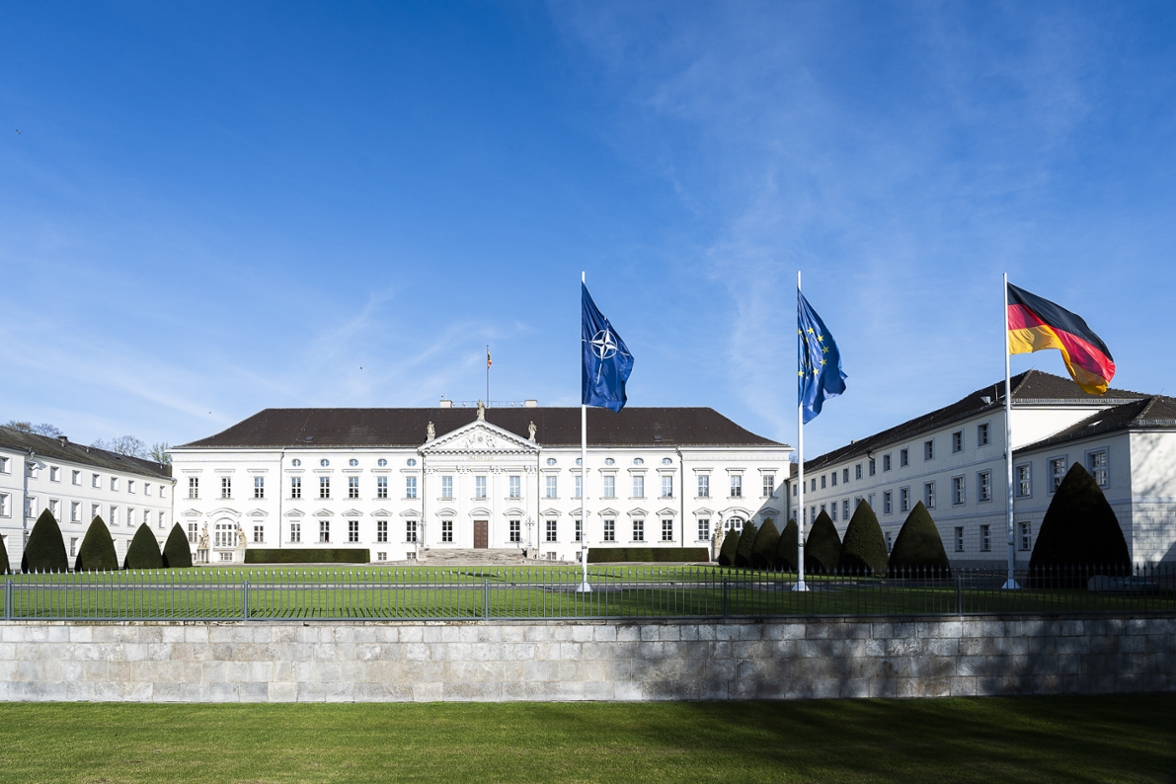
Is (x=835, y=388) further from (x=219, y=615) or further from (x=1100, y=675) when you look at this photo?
(x=219, y=615)

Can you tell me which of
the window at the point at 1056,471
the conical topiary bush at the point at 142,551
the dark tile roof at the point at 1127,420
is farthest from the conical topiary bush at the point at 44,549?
the dark tile roof at the point at 1127,420

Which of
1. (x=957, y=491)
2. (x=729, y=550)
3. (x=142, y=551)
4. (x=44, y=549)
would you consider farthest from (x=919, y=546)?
(x=142, y=551)

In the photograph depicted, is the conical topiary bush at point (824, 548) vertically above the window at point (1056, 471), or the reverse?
the window at point (1056, 471)

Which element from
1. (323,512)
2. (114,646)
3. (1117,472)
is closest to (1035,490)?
(1117,472)

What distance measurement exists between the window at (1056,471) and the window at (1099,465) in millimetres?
1563

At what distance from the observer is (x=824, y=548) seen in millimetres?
34656

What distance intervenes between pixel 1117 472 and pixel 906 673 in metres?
24.1

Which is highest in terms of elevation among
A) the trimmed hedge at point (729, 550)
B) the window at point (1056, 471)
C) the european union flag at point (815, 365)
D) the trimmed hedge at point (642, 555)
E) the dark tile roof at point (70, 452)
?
the european union flag at point (815, 365)

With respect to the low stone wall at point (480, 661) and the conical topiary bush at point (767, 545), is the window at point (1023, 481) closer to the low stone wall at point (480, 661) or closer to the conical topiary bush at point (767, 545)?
the conical topiary bush at point (767, 545)

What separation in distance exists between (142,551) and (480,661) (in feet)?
121

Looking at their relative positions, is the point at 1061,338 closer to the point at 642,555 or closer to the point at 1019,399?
the point at 1019,399

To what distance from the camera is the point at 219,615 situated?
1605 cm

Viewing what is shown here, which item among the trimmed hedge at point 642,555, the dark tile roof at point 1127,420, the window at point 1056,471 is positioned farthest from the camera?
the trimmed hedge at point 642,555

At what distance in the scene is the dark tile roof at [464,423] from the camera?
70.5 metres
